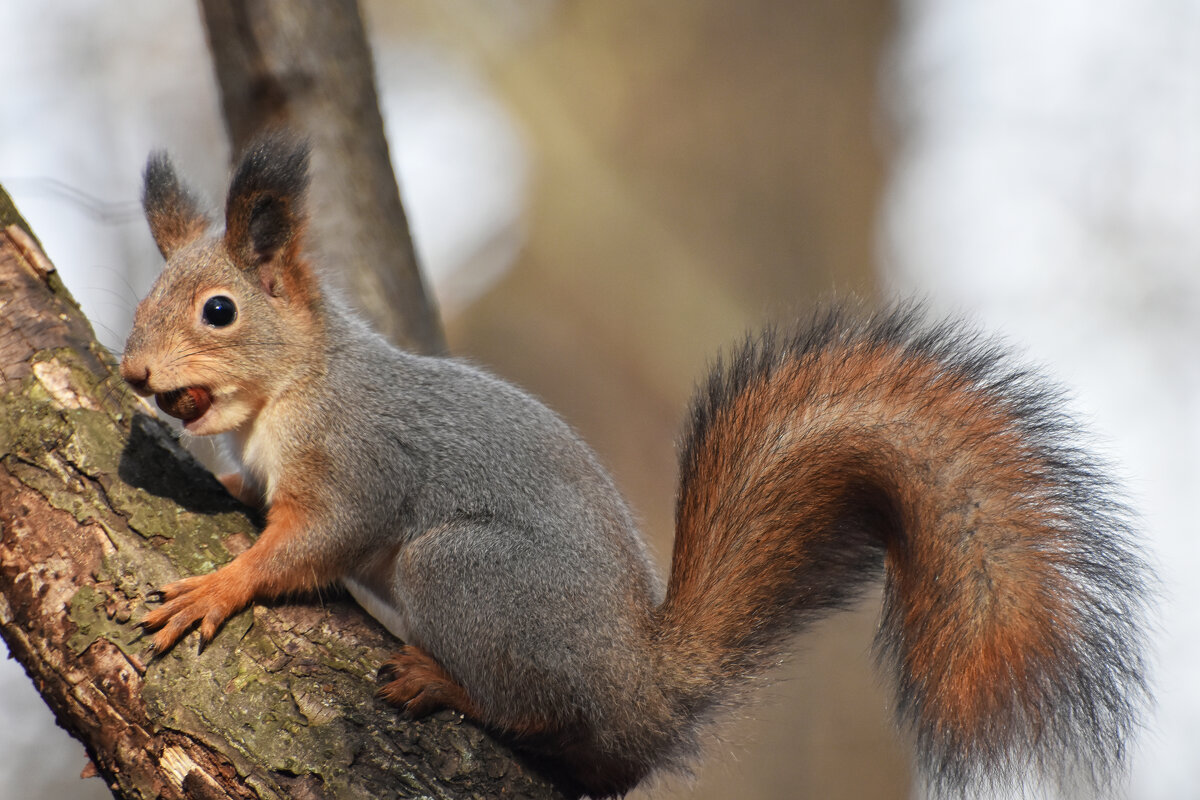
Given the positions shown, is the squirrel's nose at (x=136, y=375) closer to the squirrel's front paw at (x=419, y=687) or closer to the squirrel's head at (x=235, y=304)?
the squirrel's head at (x=235, y=304)

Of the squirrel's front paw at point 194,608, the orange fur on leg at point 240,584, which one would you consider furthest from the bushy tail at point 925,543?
the squirrel's front paw at point 194,608

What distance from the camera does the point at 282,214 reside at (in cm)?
246

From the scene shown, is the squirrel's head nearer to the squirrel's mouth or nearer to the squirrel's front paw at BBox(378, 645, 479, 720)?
the squirrel's mouth

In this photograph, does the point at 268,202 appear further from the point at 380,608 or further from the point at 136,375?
the point at 380,608

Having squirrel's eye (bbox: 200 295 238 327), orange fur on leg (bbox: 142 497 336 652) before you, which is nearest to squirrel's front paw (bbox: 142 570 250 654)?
orange fur on leg (bbox: 142 497 336 652)

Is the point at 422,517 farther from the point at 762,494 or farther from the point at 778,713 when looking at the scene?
the point at 778,713

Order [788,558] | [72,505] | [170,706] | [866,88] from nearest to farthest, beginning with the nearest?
[170,706] → [72,505] → [788,558] → [866,88]

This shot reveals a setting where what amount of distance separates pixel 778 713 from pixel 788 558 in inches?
103

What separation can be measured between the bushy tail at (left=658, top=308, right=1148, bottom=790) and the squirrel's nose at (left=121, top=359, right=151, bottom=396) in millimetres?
1317

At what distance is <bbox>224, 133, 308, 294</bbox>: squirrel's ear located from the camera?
2.35 meters

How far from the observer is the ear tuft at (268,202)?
2352mm

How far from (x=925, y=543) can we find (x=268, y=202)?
181 centimetres

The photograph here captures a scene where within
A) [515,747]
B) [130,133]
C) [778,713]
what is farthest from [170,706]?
[130,133]

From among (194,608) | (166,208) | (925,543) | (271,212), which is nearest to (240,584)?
(194,608)
